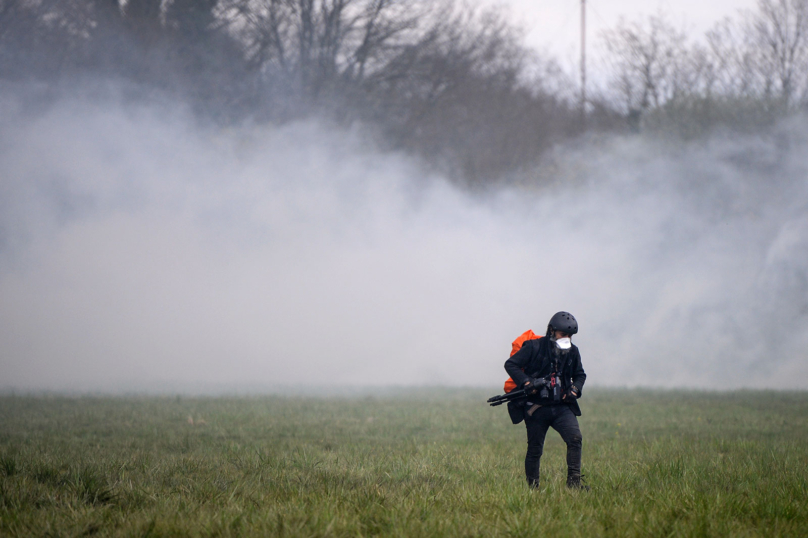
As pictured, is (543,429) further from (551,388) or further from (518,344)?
(518,344)

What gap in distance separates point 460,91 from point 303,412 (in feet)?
49.2

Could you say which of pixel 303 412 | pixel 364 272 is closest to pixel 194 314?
pixel 364 272

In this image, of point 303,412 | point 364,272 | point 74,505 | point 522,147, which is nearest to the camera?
point 74,505

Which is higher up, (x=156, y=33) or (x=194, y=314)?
(x=156, y=33)

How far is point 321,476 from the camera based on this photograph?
5.34 m

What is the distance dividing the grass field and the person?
28 centimetres

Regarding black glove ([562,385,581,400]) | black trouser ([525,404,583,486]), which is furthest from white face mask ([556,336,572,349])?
black trouser ([525,404,583,486])

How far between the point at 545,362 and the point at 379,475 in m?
1.55

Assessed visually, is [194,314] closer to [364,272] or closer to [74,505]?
[364,272]

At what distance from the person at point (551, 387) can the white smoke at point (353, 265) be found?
39.4ft

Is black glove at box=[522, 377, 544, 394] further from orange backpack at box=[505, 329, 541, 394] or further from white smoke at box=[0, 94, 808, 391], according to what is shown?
white smoke at box=[0, 94, 808, 391]

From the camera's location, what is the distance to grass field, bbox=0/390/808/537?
390cm

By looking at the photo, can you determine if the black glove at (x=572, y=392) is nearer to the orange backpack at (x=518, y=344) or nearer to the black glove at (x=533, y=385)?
the black glove at (x=533, y=385)

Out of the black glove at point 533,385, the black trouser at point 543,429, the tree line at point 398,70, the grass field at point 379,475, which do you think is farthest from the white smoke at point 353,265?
the black glove at point 533,385
